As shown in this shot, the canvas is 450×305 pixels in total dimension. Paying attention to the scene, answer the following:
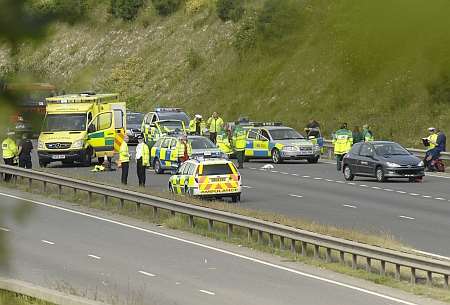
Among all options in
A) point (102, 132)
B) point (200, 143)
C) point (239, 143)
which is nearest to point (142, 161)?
point (200, 143)

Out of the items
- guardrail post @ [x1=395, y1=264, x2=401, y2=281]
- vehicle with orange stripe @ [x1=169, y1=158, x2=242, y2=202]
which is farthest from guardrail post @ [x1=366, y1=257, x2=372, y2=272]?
vehicle with orange stripe @ [x1=169, y1=158, x2=242, y2=202]

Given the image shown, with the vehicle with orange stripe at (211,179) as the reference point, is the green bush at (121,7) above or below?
above

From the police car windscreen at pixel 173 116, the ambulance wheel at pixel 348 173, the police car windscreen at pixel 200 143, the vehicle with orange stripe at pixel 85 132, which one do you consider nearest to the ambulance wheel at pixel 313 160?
the police car windscreen at pixel 200 143

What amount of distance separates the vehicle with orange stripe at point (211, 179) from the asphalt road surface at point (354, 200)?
74 cm

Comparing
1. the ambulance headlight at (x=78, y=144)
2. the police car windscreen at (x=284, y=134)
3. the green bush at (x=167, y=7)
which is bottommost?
the ambulance headlight at (x=78, y=144)

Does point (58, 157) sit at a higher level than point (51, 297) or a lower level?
lower

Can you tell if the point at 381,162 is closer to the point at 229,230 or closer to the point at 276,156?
the point at 276,156

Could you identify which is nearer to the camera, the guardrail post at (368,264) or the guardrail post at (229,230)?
the guardrail post at (368,264)

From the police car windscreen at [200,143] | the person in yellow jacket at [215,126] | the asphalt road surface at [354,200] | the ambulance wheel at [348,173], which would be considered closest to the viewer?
the asphalt road surface at [354,200]

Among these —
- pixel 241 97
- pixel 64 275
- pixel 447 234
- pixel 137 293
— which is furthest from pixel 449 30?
pixel 241 97

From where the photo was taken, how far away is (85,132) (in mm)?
41812

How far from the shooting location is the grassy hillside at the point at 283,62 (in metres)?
3.10

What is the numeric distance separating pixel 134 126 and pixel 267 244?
35739 mm

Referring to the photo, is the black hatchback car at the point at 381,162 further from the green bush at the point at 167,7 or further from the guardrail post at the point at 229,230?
the green bush at the point at 167,7
